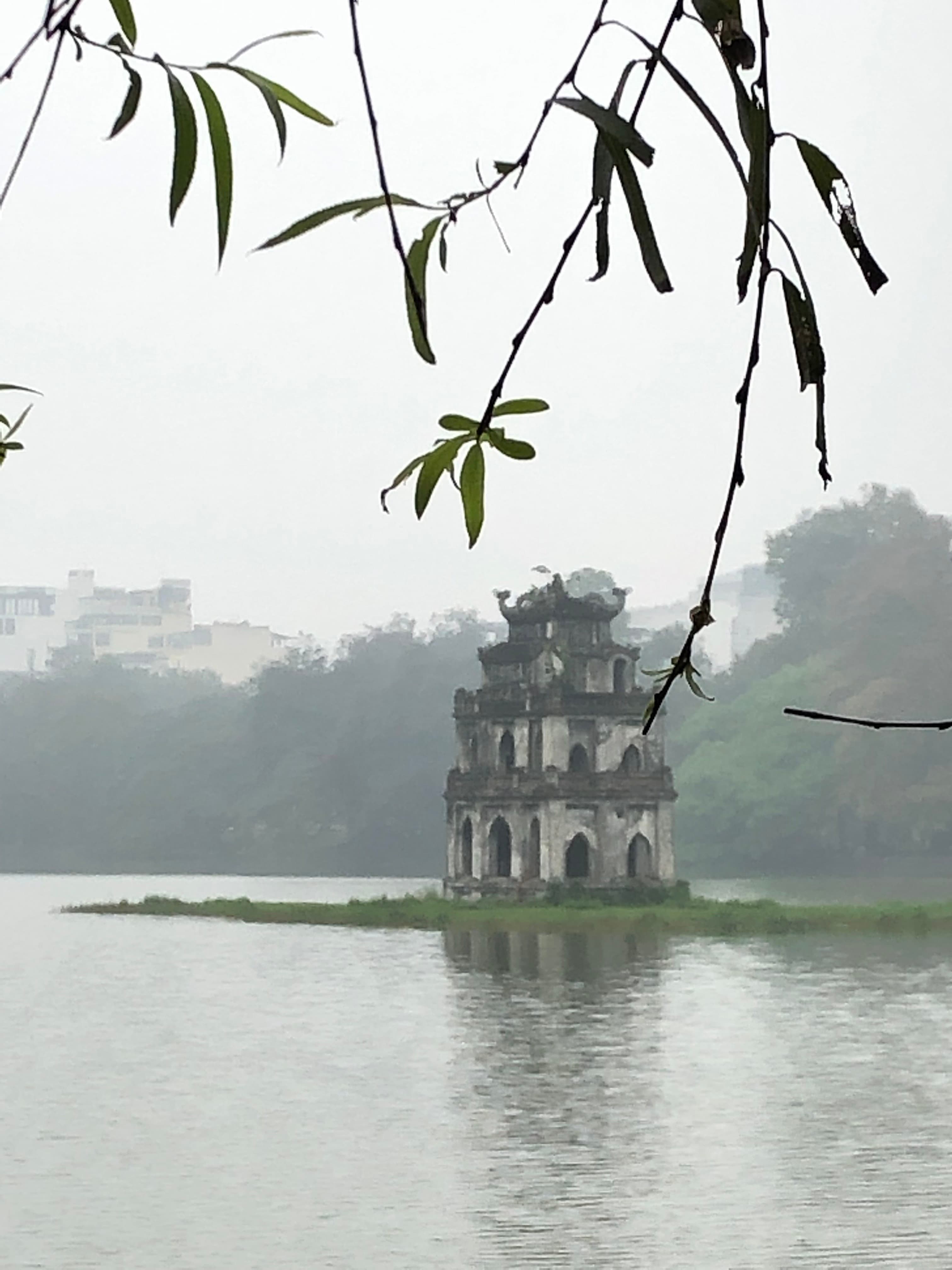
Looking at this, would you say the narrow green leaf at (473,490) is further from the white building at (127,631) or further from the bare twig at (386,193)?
the white building at (127,631)

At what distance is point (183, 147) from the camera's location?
1.78ft

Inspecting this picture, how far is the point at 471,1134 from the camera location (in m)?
9.41

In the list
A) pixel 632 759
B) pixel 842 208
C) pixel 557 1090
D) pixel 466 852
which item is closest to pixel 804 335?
pixel 842 208

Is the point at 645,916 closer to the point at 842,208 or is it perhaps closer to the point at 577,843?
the point at 577,843

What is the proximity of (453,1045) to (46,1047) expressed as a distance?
7.47 feet

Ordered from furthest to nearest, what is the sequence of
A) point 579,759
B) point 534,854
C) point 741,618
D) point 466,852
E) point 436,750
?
1. point 741,618
2. point 436,750
3. point 466,852
4. point 579,759
5. point 534,854

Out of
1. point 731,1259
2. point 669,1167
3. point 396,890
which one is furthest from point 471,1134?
point 396,890

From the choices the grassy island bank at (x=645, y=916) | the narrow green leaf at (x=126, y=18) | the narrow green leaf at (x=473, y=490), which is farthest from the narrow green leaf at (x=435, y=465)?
the grassy island bank at (x=645, y=916)

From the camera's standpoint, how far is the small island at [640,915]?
17.6 m

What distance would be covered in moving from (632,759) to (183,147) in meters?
18.5

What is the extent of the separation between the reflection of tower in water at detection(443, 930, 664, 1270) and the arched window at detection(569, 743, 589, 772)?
1.70m

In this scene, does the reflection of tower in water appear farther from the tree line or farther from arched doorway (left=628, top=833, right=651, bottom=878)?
the tree line

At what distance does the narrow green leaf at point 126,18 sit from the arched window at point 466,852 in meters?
19.1

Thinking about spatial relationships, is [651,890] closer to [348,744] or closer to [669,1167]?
[669,1167]
